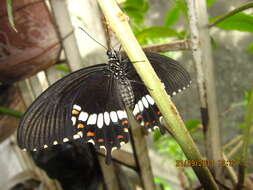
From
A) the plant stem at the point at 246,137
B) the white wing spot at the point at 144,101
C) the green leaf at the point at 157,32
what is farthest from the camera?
the white wing spot at the point at 144,101

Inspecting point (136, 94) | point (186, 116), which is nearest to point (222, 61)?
point (186, 116)

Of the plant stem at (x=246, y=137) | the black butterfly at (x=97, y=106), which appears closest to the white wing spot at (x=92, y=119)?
the black butterfly at (x=97, y=106)

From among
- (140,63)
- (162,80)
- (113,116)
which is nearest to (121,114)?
(113,116)

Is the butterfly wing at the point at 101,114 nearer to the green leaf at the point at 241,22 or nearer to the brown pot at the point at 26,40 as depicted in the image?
the brown pot at the point at 26,40

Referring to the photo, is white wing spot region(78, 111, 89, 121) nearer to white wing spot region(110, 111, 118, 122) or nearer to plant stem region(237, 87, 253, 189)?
white wing spot region(110, 111, 118, 122)

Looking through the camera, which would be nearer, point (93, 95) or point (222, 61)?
point (93, 95)

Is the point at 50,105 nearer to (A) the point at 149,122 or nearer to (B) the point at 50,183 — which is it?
(A) the point at 149,122

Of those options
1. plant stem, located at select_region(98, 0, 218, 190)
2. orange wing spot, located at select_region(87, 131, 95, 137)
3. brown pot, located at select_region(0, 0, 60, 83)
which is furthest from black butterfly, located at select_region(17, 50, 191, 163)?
plant stem, located at select_region(98, 0, 218, 190)
